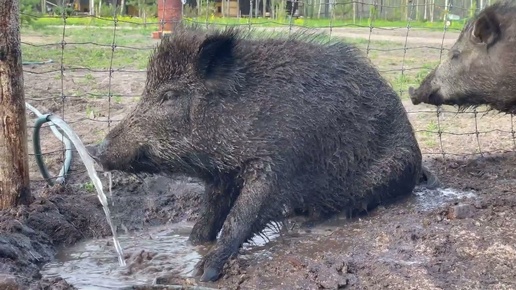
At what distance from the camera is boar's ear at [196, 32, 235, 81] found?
16.4ft

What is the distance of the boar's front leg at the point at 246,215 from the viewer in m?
4.63

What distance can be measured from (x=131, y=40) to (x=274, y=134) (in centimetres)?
1250

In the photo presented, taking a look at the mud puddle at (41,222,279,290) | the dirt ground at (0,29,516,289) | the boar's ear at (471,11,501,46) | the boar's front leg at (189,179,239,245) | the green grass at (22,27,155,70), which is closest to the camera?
the dirt ground at (0,29,516,289)

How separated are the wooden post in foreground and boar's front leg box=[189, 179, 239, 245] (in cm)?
118

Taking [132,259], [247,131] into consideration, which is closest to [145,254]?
[132,259]

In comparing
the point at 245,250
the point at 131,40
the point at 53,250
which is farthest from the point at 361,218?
the point at 131,40

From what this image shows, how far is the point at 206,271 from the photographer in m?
4.53

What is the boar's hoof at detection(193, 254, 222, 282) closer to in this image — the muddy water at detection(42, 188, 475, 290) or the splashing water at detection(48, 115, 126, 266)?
the muddy water at detection(42, 188, 475, 290)

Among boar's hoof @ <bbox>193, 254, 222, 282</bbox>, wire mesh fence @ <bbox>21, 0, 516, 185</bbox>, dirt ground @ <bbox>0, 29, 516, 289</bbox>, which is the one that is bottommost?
boar's hoof @ <bbox>193, 254, 222, 282</bbox>

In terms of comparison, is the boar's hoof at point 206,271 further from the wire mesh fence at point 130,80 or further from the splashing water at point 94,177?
the wire mesh fence at point 130,80

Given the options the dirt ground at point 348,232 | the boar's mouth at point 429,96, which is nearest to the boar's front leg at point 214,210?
the dirt ground at point 348,232

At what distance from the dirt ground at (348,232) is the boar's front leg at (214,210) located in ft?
1.34

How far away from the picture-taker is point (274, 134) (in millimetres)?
5023

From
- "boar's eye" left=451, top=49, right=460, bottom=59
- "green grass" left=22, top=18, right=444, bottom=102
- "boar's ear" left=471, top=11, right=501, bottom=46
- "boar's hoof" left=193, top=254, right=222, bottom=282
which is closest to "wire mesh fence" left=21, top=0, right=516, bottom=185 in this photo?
"green grass" left=22, top=18, right=444, bottom=102
